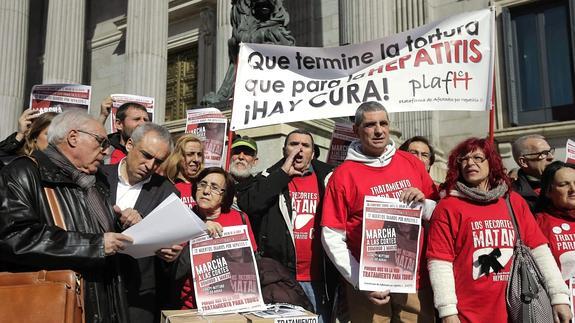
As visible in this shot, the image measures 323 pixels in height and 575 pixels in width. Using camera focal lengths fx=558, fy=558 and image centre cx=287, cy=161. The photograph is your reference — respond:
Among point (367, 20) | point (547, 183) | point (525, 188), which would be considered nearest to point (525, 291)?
point (547, 183)

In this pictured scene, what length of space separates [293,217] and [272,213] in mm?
161

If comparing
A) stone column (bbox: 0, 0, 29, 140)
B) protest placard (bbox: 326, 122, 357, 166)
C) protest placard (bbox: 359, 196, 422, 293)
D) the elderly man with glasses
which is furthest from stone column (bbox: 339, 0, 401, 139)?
stone column (bbox: 0, 0, 29, 140)

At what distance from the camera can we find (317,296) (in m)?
4.00

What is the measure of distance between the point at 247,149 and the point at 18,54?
1647 centimetres

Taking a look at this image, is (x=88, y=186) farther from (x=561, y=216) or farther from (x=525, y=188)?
(x=525, y=188)

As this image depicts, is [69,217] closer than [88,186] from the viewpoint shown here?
Yes

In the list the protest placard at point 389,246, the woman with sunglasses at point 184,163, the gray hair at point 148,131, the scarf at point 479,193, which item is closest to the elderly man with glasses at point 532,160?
the scarf at point 479,193

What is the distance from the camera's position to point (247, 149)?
5164mm

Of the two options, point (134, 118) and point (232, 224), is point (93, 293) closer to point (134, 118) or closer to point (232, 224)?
point (232, 224)

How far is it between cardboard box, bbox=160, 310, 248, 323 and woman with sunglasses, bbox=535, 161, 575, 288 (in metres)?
2.24

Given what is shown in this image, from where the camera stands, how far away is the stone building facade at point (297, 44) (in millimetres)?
12125

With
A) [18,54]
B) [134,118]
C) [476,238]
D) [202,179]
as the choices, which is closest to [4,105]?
[18,54]

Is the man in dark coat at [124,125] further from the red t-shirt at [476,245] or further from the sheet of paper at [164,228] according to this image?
the red t-shirt at [476,245]

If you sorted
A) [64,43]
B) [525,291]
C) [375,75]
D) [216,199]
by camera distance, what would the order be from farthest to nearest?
[64,43] → [375,75] → [216,199] → [525,291]
